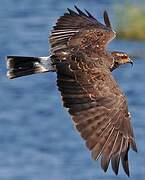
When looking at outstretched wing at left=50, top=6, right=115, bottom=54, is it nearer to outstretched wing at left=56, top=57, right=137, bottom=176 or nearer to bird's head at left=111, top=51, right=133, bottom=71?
bird's head at left=111, top=51, right=133, bottom=71

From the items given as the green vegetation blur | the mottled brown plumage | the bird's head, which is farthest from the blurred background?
the mottled brown plumage

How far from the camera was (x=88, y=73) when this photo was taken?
9.26 m

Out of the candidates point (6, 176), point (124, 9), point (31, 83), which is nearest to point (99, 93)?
point (6, 176)

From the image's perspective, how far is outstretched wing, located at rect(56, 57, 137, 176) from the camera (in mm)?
8630

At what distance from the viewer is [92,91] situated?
9.11 metres

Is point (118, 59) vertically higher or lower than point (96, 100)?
higher

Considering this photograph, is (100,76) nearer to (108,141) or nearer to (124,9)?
(108,141)

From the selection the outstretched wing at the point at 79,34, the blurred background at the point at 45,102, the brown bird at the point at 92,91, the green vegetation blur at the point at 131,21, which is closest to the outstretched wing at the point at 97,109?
the brown bird at the point at 92,91

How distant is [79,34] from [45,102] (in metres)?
7.39

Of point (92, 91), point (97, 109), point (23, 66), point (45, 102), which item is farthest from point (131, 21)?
point (97, 109)

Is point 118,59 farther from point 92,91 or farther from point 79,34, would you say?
point 92,91

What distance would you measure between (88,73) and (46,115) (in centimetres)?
796

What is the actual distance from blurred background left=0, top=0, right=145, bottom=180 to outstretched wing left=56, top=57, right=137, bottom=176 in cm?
503

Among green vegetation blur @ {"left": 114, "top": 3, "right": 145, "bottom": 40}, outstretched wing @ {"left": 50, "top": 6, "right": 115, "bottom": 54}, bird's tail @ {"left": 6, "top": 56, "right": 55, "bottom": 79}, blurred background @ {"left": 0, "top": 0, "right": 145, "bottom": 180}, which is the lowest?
blurred background @ {"left": 0, "top": 0, "right": 145, "bottom": 180}
